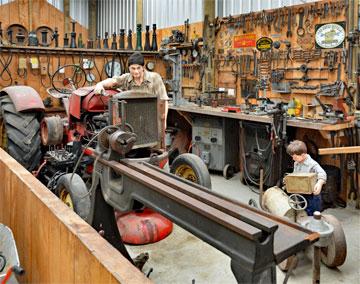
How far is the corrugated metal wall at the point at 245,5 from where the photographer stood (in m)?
4.91

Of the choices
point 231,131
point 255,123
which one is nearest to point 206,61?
point 231,131

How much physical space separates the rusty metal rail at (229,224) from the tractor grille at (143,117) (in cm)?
54

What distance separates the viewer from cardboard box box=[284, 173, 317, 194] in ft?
9.40

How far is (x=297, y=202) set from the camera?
2.76m

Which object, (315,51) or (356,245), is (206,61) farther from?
(356,245)

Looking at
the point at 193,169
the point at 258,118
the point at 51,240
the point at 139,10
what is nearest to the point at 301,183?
the point at 193,169

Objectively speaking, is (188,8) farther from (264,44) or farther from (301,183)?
(301,183)

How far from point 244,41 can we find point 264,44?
1.29ft

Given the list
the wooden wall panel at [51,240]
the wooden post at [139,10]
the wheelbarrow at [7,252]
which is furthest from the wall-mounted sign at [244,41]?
the wheelbarrow at [7,252]

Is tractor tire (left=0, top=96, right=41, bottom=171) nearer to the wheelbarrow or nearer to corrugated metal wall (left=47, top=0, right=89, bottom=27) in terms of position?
the wheelbarrow

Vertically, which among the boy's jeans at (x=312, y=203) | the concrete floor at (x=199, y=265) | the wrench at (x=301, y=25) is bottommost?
the concrete floor at (x=199, y=265)

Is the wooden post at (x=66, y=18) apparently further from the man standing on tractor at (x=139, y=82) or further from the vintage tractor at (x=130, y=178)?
the man standing on tractor at (x=139, y=82)

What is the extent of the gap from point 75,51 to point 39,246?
14.6 ft

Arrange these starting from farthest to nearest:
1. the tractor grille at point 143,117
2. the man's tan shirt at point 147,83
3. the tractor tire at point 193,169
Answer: the man's tan shirt at point 147,83 → the tractor tire at point 193,169 → the tractor grille at point 143,117
